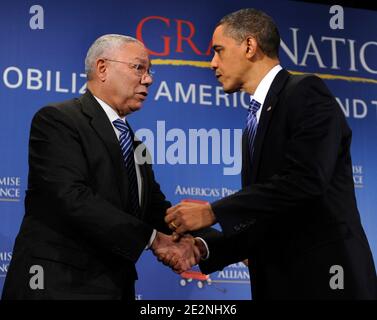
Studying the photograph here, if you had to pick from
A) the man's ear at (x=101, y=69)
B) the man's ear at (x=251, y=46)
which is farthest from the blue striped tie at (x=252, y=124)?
the man's ear at (x=101, y=69)

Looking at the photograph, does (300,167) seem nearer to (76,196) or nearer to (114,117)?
(76,196)

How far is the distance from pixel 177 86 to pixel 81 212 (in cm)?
195

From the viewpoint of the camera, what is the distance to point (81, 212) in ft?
9.33

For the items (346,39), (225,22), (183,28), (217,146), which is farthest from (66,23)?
(346,39)

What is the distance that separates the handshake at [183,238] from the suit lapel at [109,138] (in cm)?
24

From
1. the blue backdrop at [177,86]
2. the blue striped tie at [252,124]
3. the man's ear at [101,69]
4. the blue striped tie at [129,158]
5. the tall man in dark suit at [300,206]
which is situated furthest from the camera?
the blue backdrop at [177,86]

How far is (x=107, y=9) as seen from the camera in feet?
15.3

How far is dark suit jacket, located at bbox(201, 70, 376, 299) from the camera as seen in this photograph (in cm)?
265

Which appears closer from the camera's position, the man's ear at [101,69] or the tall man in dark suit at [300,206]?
the tall man in dark suit at [300,206]

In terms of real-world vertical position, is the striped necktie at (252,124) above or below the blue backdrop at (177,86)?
below

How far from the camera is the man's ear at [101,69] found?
3406 millimetres

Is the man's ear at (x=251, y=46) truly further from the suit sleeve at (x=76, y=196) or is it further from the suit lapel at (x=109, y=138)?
the suit sleeve at (x=76, y=196)
